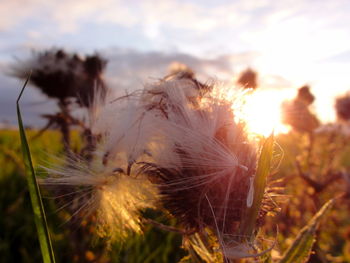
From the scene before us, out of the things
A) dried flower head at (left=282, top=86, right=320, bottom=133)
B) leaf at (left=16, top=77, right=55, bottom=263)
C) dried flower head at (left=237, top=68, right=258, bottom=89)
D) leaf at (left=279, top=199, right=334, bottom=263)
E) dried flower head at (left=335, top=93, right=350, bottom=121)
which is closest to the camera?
leaf at (left=16, top=77, right=55, bottom=263)

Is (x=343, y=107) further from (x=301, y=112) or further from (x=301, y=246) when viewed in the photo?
(x=301, y=246)

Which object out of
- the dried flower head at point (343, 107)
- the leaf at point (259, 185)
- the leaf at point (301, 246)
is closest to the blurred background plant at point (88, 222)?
the dried flower head at point (343, 107)

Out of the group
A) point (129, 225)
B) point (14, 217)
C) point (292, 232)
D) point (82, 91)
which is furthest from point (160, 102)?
point (14, 217)

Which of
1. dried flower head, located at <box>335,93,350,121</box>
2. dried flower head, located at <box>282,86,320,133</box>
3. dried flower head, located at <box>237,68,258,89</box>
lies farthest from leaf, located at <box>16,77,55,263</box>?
dried flower head, located at <box>335,93,350,121</box>

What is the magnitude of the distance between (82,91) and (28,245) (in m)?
1.77

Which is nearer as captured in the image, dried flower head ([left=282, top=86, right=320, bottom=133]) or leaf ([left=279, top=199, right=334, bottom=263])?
leaf ([left=279, top=199, right=334, bottom=263])

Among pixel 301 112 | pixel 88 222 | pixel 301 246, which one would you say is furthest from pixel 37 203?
pixel 301 112

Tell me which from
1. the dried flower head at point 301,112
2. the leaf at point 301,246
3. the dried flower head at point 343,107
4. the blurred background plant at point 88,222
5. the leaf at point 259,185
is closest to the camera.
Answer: the leaf at point 259,185

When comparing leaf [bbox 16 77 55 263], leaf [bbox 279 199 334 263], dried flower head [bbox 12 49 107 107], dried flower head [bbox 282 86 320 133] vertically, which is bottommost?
leaf [bbox 279 199 334 263]

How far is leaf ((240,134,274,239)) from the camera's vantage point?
124 centimetres

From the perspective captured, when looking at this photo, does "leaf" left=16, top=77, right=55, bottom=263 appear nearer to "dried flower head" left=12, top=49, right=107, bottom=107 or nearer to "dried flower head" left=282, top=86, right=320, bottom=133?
"dried flower head" left=12, top=49, right=107, bottom=107

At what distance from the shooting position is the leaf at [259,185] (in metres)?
1.24

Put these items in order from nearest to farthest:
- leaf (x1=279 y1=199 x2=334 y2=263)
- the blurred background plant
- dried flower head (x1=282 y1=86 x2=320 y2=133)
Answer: leaf (x1=279 y1=199 x2=334 y2=263)
the blurred background plant
dried flower head (x1=282 y1=86 x2=320 y2=133)

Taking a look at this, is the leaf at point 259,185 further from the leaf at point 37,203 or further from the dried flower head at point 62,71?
the dried flower head at point 62,71
